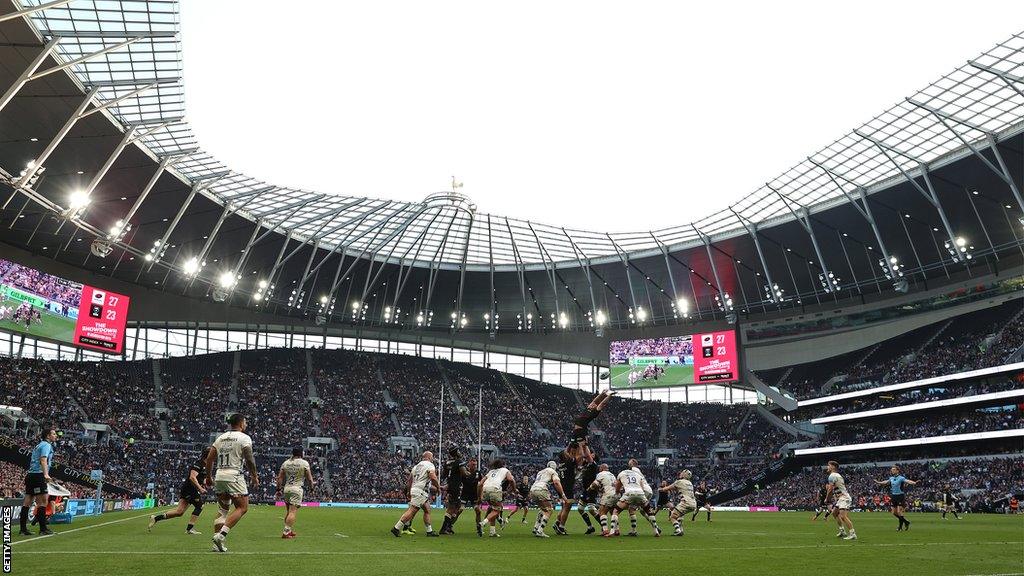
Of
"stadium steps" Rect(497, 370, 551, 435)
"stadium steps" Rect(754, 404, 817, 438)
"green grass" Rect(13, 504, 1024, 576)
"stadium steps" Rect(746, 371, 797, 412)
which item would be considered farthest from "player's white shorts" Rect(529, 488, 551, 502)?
"stadium steps" Rect(746, 371, 797, 412)

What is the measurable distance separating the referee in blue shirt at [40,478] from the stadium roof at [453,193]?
19.1 metres

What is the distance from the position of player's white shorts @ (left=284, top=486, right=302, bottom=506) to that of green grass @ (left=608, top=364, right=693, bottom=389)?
56454mm

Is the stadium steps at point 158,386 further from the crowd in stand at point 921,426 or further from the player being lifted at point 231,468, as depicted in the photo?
the crowd in stand at point 921,426

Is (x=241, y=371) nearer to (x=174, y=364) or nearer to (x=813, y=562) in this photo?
(x=174, y=364)

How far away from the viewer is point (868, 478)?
59625mm

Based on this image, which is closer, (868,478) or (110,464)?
(110,464)

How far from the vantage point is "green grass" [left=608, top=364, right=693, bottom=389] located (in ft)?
228

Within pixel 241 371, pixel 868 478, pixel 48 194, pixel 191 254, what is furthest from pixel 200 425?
pixel 868 478

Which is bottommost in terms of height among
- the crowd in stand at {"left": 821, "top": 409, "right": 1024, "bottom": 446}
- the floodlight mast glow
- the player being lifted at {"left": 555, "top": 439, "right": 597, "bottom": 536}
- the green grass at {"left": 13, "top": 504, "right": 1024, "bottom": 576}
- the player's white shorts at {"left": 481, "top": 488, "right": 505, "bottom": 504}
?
the green grass at {"left": 13, "top": 504, "right": 1024, "bottom": 576}

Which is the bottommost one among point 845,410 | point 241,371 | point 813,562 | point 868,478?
point 813,562

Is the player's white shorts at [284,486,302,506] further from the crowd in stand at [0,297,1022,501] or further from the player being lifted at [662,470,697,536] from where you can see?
the crowd in stand at [0,297,1022,501]

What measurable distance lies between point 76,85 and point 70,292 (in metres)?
22.5

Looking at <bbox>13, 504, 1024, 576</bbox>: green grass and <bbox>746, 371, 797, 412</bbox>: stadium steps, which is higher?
<bbox>746, 371, 797, 412</bbox>: stadium steps

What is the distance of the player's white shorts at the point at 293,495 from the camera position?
16.8 meters
